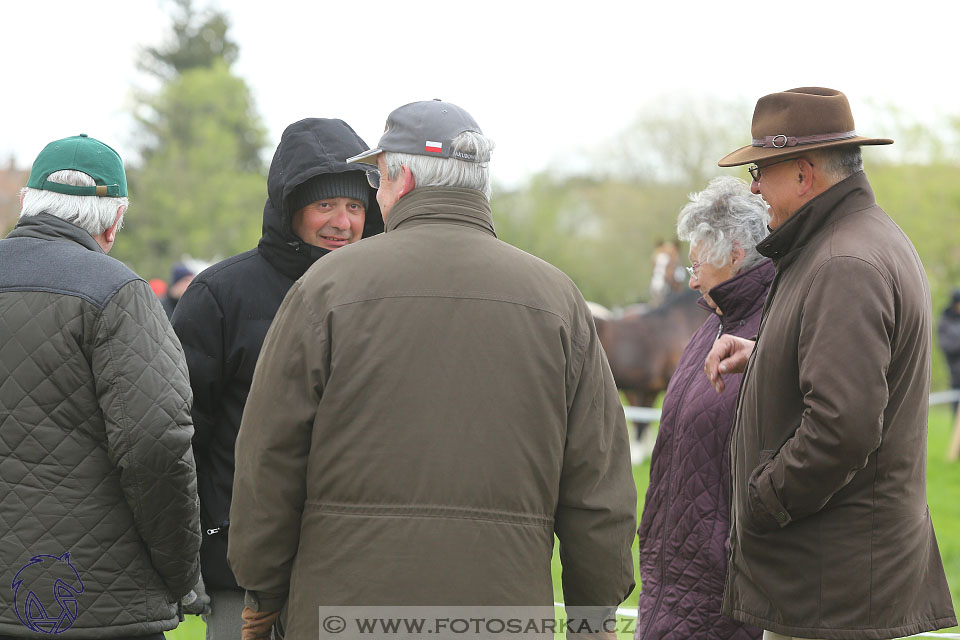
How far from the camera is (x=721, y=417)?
3.57 meters

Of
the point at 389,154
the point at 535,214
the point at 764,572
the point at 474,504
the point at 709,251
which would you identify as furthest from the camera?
the point at 535,214

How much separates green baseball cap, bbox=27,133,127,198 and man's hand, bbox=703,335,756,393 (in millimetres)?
1943

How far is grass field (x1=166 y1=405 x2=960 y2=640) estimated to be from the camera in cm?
535

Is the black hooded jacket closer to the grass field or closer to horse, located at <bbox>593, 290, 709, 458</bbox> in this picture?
the grass field

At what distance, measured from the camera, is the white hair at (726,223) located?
3832 millimetres

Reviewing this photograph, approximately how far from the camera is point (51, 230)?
10.0ft

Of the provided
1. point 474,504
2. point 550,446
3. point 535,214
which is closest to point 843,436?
point 550,446

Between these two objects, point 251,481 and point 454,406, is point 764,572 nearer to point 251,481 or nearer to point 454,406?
point 454,406

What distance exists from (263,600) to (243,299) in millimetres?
1216

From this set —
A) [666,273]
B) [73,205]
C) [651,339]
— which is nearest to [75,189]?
[73,205]

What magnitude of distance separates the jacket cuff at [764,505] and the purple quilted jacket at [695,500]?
0.56 meters

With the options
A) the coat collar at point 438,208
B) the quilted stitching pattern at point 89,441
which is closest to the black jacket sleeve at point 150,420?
the quilted stitching pattern at point 89,441

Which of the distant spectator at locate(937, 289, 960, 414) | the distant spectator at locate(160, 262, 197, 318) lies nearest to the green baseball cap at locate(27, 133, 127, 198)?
the distant spectator at locate(160, 262, 197, 318)

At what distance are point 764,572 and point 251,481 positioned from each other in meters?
1.45
